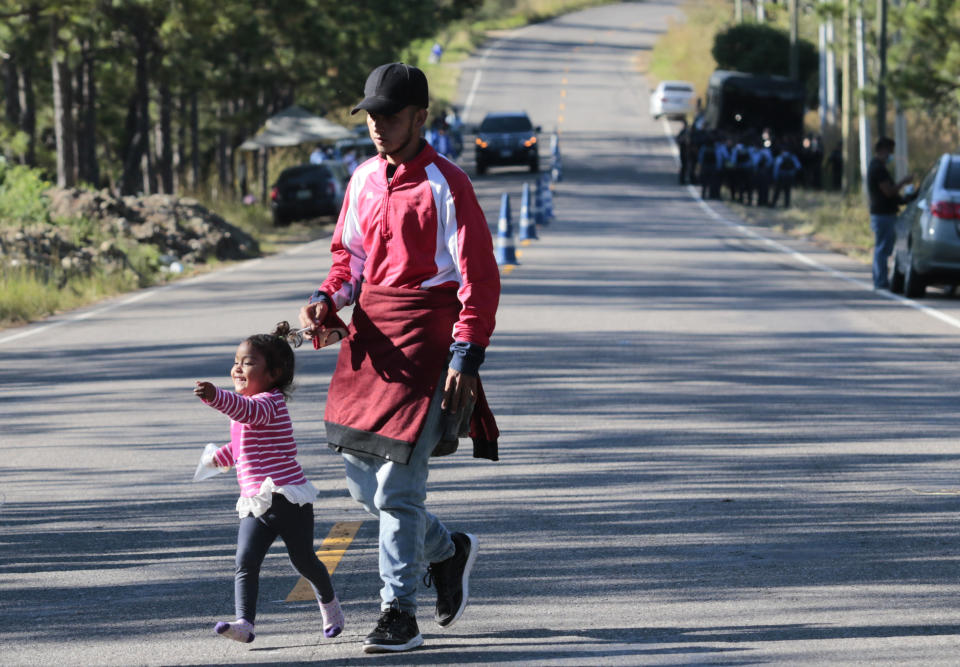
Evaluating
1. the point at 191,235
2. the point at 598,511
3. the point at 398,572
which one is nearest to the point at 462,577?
the point at 398,572

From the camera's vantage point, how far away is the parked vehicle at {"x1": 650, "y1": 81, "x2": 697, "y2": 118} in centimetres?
7769

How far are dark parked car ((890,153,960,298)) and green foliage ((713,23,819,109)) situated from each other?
5544 cm

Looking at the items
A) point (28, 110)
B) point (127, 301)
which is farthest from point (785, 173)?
point (127, 301)

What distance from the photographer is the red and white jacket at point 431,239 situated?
5.70 m

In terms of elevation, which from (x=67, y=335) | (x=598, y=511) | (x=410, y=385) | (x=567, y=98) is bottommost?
(x=567, y=98)

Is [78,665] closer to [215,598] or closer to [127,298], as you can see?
[215,598]

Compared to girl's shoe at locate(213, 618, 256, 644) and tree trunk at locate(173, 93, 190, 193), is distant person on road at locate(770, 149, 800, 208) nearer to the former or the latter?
tree trunk at locate(173, 93, 190, 193)

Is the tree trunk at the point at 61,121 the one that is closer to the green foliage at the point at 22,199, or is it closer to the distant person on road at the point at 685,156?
the green foliage at the point at 22,199

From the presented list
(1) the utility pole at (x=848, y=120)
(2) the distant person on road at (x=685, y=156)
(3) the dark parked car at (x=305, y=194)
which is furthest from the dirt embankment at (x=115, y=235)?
(2) the distant person on road at (x=685, y=156)

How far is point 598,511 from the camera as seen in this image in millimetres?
8188

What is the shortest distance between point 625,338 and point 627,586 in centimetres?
908

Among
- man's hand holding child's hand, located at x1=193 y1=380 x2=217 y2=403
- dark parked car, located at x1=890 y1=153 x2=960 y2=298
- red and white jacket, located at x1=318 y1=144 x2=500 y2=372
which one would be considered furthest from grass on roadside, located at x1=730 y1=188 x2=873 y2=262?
man's hand holding child's hand, located at x1=193 y1=380 x2=217 y2=403

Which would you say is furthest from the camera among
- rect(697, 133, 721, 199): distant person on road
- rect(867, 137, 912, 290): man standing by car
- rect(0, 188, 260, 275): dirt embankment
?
rect(697, 133, 721, 199): distant person on road

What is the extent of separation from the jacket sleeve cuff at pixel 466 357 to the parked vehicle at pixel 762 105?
155 feet
